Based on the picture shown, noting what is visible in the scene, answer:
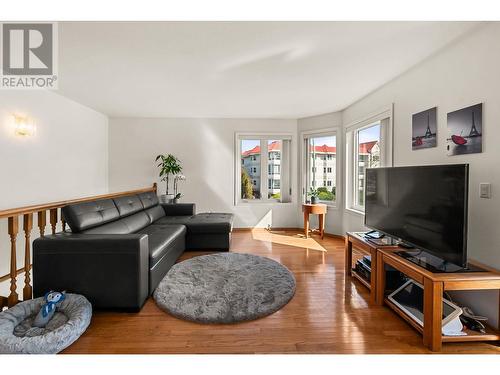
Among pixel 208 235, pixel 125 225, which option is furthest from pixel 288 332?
pixel 125 225

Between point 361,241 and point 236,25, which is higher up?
point 236,25

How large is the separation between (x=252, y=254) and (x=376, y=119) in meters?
2.60

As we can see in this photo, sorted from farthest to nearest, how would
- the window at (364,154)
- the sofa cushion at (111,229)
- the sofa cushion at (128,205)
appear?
the window at (364,154)
the sofa cushion at (128,205)
the sofa cushion at (111,229)

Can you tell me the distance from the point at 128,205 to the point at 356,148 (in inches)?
149

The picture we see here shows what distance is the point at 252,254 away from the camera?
3.44 m

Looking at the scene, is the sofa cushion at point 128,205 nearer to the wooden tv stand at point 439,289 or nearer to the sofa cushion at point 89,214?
the sofa cushion at point 89,214

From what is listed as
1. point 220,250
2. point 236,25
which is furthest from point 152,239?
point 236,25

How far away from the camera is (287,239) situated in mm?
4297

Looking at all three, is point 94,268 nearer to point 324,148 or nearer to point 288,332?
point 288,332

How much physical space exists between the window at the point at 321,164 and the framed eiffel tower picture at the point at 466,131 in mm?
2440

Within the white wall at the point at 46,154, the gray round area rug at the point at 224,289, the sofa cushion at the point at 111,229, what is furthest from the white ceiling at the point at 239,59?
the gray round area rug at the point at 224,289

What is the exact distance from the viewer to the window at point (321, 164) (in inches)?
184

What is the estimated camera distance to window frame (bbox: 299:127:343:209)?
447 centimetres

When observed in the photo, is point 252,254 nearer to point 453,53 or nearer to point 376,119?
point 376,119
